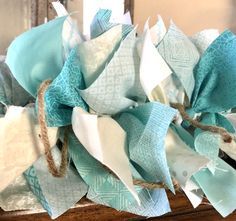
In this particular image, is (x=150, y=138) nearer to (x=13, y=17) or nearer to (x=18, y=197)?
(x=18, y=197)

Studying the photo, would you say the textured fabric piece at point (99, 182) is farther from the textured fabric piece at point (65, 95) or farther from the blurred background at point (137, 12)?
the blurred background at point (137, 12)

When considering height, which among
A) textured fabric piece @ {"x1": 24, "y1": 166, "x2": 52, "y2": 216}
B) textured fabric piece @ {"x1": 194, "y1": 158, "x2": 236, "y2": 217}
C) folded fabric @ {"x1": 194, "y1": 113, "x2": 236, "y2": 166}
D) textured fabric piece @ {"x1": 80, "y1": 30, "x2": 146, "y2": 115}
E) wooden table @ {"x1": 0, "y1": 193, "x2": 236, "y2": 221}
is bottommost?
wooden table @ {"x1": 0, "y1": 193, "x2": 236, "y2": 221}

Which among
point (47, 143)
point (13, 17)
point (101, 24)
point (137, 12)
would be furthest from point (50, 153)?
point (137, 12)

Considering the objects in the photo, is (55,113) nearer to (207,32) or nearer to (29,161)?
(29,161)

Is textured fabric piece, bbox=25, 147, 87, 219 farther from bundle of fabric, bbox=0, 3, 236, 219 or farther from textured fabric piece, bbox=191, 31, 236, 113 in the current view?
Answer: textured fabric piece, bbox=191, 31, 236, 113

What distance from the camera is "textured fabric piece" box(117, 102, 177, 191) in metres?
0.32

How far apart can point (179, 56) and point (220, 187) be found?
4.5 inches

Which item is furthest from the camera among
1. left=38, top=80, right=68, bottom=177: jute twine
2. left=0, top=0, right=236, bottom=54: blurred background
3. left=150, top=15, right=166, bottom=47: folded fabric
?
left=0, top=0, right=236, bottom=54: blurred background

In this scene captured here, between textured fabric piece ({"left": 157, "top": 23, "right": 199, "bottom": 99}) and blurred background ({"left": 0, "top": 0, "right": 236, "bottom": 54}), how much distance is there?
0.55 m

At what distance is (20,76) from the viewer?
1.14 ft

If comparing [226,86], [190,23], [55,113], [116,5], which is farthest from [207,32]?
[190,23]

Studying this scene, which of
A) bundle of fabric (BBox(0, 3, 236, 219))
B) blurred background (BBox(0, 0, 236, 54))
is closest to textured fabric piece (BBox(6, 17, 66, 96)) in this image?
bundle of fabric (BBox(0, 3, 236, 219))

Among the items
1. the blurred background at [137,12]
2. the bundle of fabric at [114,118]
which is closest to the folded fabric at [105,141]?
the bundle of fabric at [114,118]

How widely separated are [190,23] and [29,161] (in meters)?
0.87
